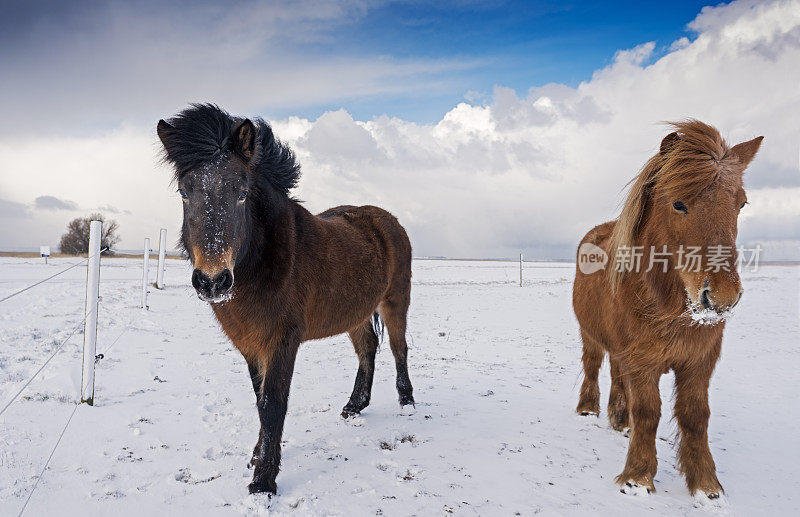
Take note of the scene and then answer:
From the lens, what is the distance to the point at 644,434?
2.86 meters

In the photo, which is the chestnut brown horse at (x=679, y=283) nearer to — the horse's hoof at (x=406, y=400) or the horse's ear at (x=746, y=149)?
the horse's ear at (x=746, y=149)

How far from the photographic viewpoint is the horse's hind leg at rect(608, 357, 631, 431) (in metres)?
3.96

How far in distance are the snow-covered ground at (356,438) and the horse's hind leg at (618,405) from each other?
0.12 meters

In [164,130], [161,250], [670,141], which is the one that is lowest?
[161,250]

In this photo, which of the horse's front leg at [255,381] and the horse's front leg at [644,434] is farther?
the horse's front leg at [255,381]

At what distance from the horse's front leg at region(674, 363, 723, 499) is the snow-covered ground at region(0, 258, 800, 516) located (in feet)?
0.50

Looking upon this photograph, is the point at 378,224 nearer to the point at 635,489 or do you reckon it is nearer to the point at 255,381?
the point at 255,381

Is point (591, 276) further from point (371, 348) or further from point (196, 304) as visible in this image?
point (196, 304)

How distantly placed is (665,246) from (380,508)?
2.52 m

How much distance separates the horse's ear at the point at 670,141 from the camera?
2.82m

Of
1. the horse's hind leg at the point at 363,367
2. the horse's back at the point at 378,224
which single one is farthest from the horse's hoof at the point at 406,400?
the horse's back at the point at 378,224

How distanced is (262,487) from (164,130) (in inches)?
98.5

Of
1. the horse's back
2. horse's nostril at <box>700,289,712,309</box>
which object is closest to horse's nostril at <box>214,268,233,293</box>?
the horse's back

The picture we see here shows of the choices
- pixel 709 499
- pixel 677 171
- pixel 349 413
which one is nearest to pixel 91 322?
pixel 349 413
